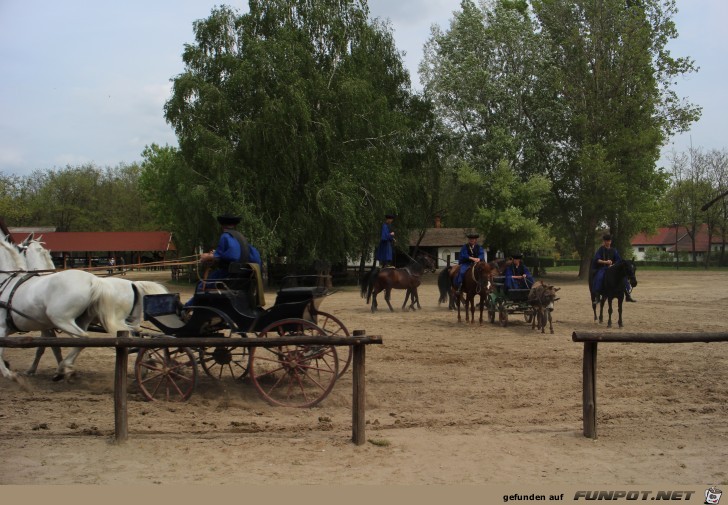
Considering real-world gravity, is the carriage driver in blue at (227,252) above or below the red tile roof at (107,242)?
below

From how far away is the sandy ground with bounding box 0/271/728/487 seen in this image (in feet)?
16.3

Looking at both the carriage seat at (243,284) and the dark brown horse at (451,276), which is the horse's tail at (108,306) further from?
the dark brown horse at (451,276)

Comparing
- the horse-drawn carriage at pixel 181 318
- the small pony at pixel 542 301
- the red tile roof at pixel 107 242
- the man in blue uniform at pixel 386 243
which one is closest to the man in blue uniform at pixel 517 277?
the small pony at pixel 542 301

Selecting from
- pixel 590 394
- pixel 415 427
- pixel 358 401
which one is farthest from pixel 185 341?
pixel 590 394

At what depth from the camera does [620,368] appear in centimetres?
891

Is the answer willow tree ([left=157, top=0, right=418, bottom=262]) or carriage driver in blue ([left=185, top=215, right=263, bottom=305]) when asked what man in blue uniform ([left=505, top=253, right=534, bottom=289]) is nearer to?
carriage driver in blue ([left=185, top=215, right=263, bottom=305])

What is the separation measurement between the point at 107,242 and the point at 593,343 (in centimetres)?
5132

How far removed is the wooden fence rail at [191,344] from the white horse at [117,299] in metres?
1.95

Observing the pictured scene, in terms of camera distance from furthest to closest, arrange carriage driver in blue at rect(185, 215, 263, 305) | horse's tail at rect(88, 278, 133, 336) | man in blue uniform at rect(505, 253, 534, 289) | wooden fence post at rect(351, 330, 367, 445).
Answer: man in blue uniform at rect(505, 253, 534, 289) < horse's tail at rect(88, 278, 133, 336) < carriage driver in blue at rect(185, 215, 263, 305) < wooden fence post at rect(351, 330, 367, 445)

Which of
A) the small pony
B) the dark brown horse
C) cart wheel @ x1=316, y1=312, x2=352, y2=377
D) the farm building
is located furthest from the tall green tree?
the farm building

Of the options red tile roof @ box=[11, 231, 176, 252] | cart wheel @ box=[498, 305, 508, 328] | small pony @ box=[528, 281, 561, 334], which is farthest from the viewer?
red tile roof @ box=[11, 231, 176, 252]

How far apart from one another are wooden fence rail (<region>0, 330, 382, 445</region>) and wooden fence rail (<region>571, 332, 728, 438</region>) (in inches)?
79.1

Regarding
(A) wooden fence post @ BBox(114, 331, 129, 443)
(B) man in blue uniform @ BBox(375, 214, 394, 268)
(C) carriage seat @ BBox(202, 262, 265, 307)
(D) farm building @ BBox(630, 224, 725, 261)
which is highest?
(D) farm building @ BBox(630, 224, 725, 261)

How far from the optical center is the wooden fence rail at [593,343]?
19.3 feet
